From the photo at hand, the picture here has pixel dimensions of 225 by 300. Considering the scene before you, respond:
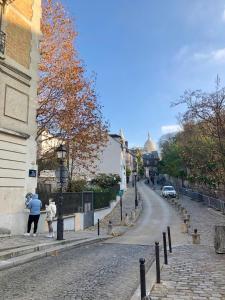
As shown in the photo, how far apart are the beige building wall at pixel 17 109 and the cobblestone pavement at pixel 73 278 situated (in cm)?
390

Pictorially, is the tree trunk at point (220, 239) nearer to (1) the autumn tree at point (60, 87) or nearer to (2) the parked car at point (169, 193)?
(1) the autumn tree at point (60, 87)

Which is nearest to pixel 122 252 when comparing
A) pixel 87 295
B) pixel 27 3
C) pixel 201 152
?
pixel 87 295

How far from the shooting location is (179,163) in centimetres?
6238

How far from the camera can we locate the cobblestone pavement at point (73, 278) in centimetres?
683

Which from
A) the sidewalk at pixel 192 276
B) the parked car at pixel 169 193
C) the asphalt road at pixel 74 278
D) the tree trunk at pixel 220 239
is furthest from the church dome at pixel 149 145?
the asphalt road at pixel 74 278

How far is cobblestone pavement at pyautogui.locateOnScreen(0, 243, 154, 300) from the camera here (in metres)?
6.83

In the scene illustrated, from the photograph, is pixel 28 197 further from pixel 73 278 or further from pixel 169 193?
pixel 169 193

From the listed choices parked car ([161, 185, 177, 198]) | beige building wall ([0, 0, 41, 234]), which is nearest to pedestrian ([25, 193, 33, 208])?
beige building wall ([0, 0, 41, 234])

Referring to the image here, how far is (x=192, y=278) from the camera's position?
27.1ft

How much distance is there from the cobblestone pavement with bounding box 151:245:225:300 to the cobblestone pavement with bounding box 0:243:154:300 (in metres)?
0.76

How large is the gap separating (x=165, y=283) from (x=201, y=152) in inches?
714

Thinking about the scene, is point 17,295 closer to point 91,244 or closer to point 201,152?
point 91,244

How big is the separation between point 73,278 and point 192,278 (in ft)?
8.98

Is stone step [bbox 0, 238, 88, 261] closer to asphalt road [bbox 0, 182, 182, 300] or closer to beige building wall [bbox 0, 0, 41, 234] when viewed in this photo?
asphalt road [bbox 0, 182, 182, 300]
